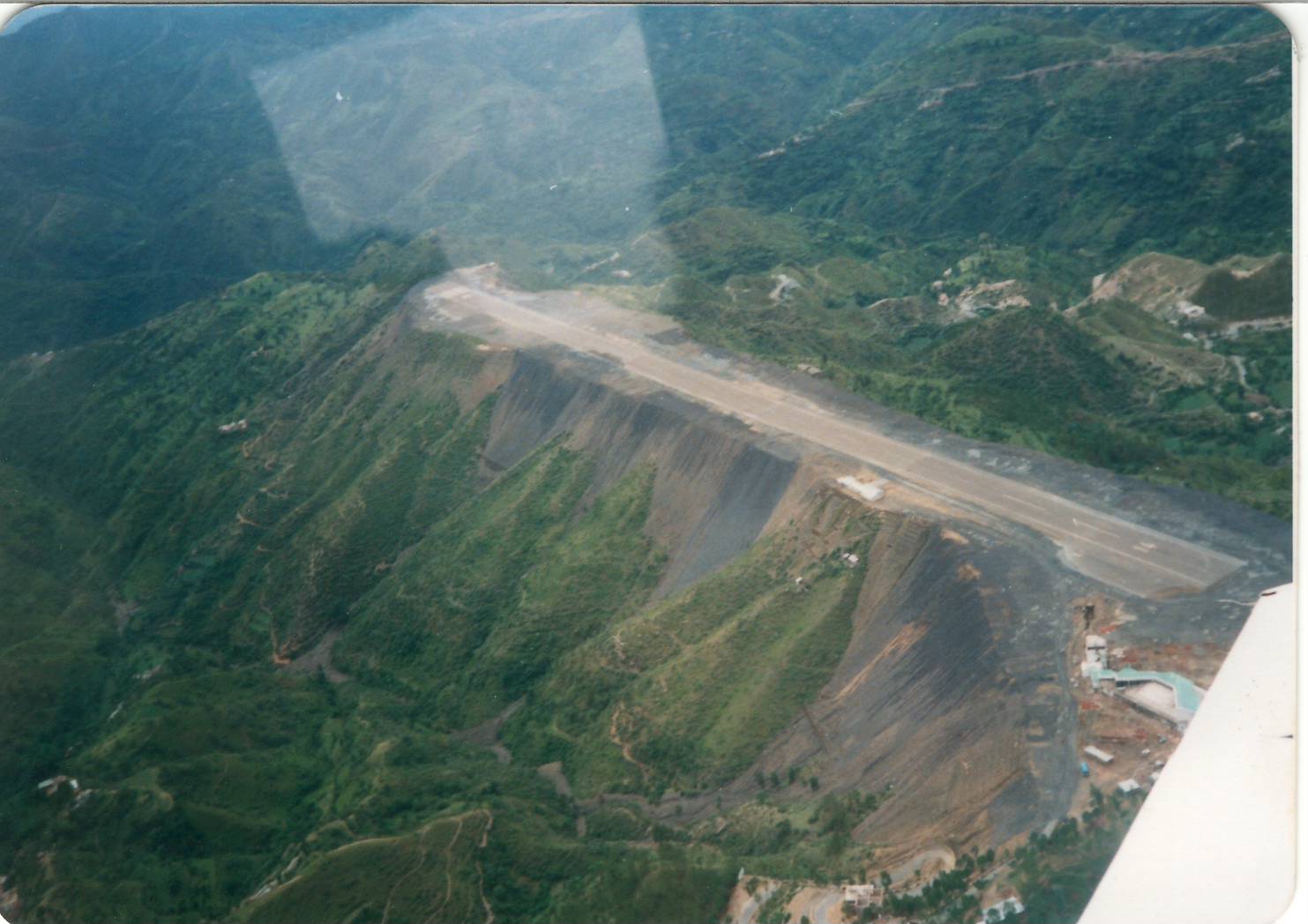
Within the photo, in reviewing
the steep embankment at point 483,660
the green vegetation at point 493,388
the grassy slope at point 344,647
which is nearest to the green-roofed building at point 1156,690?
the steep embankment at point 483,660

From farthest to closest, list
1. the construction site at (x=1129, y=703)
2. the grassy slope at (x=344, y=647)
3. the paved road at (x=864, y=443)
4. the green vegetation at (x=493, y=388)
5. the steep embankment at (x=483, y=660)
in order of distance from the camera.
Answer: the green vegetation at (x=493, y=388)
the grassy slope at (x=344, y=647)
the paved road at (x=864, y=443)
the steep embankment at (x=483, y=660)
the construction site at (x=1129, y=703)

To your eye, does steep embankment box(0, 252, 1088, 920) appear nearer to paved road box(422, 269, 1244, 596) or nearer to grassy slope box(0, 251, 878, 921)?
grassy slope box(0, 251, 878, 921)

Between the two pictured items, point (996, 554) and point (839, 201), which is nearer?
point (996, 554)

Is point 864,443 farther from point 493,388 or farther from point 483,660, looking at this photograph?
point 493,388

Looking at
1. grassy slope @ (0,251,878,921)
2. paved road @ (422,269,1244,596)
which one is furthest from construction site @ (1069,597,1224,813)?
grassy slope @ (0,251,878,921)

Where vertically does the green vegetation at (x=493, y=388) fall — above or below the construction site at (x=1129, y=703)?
Result: below

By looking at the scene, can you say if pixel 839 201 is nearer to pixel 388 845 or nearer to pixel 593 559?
pixel 593 559

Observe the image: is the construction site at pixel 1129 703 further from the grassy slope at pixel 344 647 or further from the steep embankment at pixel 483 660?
the grassy slope at pixel 344 647

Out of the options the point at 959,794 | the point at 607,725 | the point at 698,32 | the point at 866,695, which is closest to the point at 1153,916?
the point at 959,794
